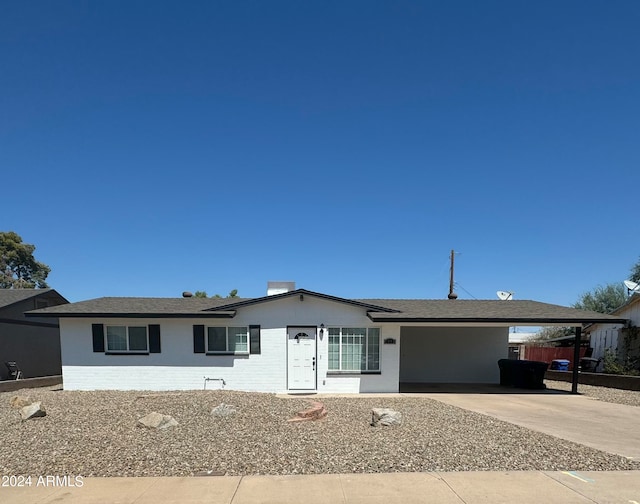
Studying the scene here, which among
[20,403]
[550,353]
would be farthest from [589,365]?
[20,403]

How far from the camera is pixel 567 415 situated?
8945 mm

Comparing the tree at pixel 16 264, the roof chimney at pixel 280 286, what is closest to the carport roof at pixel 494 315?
the roof chimney at pixel 280 286

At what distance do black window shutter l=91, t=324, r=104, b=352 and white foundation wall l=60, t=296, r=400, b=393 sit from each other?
0.44 feet

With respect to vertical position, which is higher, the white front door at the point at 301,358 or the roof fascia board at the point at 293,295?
the roof fascia board at the point at 293,295

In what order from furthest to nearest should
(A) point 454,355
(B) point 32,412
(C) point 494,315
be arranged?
1. (A) point 454,355
2. (C) point 494,315
3. (B) point 32,412

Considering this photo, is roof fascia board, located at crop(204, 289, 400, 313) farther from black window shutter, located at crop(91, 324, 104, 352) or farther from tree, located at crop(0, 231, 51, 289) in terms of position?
tree, located at crop(0, 231, 51, 289)

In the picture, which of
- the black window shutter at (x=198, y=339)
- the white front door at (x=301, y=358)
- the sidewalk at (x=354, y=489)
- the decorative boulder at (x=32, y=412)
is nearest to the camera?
the sidewalk at (x=354, y=489)

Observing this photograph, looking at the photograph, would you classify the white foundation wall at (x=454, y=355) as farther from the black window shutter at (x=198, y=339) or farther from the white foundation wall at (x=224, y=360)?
the black window shutter at (x=198, y=339)

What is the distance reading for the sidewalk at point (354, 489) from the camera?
4059 mm

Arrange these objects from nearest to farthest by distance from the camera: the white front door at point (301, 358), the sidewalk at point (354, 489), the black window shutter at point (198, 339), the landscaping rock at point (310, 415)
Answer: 1. the sidewalk at point (354, 489)
2. the landscaping rock at point (310, 415)
3. the white front door at point (301, 358)
4. the black window shutter at point (198, 339)

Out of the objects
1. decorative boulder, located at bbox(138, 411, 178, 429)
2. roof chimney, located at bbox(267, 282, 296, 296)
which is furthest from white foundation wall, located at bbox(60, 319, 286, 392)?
decorative boulder, located at bbox(138, 411, 178, 429)

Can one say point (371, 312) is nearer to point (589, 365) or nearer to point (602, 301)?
point (589, 365)

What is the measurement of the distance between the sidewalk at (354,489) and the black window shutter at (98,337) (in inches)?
323

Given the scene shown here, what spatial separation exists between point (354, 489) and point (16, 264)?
4940 centimetres
